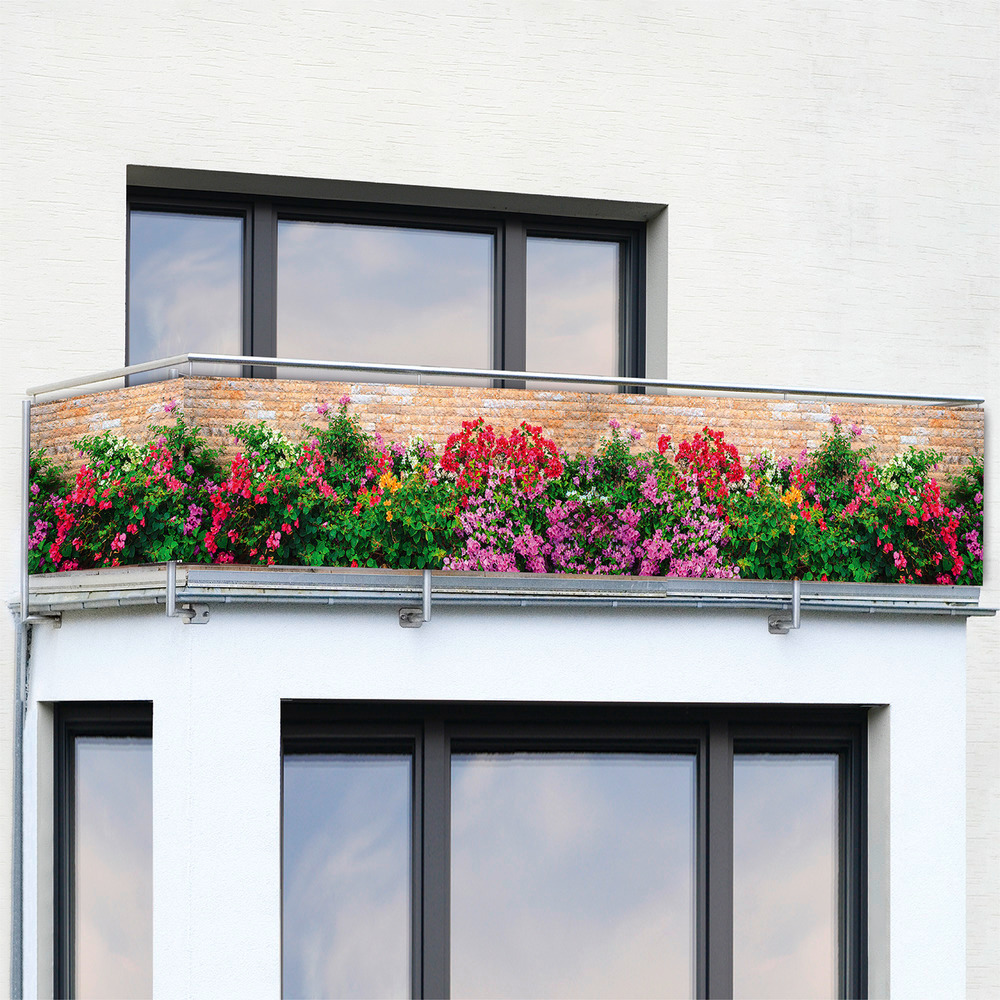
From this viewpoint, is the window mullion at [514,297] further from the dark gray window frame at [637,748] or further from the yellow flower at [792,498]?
the dark gray window frame at [637,748]

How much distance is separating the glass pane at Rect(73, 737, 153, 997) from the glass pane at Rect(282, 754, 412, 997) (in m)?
0.94

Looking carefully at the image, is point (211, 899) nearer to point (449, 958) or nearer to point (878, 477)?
point (449, 958)

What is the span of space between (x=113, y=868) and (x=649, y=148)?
19.7ft

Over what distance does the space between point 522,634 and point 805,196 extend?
14.2 feet

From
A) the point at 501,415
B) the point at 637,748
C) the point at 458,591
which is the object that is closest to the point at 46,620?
the point at 458,591

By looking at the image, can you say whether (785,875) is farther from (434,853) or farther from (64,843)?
(64,843)

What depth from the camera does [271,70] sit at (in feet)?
30.7

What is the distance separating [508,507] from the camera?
7.80 meters

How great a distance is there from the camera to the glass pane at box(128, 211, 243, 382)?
9.56 meters

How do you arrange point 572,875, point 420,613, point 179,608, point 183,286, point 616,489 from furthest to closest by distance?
point 183,286, point 572,875, point 616,489, point 420,613, point 179,608

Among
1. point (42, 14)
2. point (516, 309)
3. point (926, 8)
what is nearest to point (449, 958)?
point (516, 309)

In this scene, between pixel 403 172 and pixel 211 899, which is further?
pixel 403 172

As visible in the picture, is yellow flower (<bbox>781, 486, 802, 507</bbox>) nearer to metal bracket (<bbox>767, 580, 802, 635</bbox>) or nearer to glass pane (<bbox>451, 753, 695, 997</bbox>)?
metal bracket (<bbox>767, 580, 802, 635</bbox>)

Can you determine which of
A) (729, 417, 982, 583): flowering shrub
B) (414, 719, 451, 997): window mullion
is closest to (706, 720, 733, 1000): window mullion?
(729, 417, 982, 583): flowering shrub
